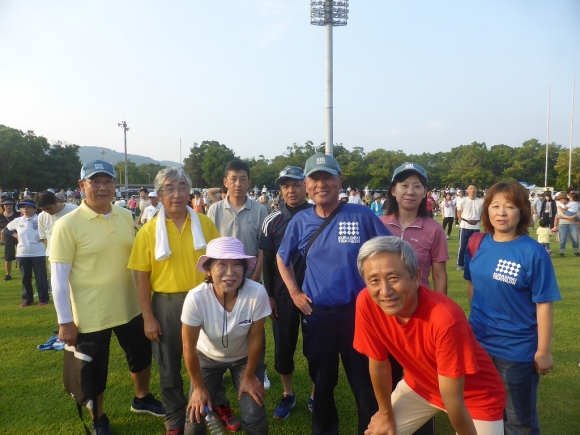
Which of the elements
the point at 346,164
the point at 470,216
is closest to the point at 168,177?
the point at 470,216

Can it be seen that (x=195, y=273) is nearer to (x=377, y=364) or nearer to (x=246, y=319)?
(x=246, y=319)

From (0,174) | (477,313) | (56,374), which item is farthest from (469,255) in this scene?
(0,174)

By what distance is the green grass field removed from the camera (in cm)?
332

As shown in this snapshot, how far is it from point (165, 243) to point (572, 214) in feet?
38.5

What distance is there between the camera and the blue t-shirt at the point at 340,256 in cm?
265

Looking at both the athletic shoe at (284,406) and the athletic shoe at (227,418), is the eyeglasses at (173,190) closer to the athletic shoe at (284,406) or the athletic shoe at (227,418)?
the athletic shoe at (227,418)

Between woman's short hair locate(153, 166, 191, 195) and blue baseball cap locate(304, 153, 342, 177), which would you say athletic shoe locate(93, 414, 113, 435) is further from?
blue baseball cap locate(304, 153, 342, 177)

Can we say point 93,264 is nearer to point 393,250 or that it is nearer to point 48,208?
point 393,250

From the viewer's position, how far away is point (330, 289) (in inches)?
105

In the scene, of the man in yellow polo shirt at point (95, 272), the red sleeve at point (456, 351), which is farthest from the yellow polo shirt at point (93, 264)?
the red sleeve at point (456, 351)

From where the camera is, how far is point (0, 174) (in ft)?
145

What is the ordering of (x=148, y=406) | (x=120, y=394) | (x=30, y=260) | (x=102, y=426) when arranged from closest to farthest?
1. (x=102, y=426)
2. (x=148, y=406)
3. (x=120, y=394)
4. (x=30, y=260)

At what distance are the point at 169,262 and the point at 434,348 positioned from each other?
196 centimetres

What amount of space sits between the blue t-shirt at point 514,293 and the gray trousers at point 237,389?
1.60 meters
